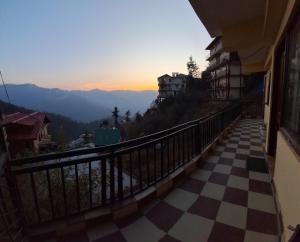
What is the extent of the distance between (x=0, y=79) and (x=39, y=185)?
310 cm

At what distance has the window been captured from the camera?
5.74 ft

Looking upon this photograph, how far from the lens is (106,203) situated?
227cm

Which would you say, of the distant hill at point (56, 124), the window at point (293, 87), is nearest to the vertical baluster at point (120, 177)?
the window at point (293, 87)

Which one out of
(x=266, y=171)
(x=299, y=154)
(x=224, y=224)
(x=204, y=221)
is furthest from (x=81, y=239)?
(x=266, y=171)

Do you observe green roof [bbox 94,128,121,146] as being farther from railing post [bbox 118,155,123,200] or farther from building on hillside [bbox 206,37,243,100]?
building on hillside [bbox 206,37,243,100]

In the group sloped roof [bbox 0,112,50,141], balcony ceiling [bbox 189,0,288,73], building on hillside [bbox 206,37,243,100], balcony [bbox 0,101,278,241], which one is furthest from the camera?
building on hillside [bbox 206,37,243,100]

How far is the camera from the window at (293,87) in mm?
1751

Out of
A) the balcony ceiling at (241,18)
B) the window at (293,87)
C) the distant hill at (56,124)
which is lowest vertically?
the distant hill at (56,124)

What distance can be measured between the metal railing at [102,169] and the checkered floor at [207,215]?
0.35 meters

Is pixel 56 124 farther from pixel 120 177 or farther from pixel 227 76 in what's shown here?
pixel 120 177

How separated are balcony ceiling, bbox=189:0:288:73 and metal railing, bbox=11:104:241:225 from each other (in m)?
1.84

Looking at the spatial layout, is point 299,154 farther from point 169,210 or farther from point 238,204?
point 169,210

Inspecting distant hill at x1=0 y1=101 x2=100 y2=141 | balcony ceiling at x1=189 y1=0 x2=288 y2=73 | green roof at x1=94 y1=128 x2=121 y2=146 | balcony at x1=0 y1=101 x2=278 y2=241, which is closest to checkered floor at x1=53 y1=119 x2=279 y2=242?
balcony at x1=0 y1=101 x2=278 y2=241

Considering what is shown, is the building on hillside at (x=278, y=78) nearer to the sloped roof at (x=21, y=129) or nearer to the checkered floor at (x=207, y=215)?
the checkered floor at (x=207, y=215)
